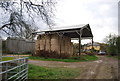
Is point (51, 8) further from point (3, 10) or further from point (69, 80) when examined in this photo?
point (69, 80)

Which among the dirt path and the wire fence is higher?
the wire fence

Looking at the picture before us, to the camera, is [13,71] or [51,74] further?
[51,74]

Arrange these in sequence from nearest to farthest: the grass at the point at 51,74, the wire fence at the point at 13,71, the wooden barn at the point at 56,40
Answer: the wire fence at the point at 13,71
the grass at the point at 51,74
the wooden barn at the point at 56,40

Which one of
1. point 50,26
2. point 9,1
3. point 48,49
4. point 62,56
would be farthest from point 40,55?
point 9,1

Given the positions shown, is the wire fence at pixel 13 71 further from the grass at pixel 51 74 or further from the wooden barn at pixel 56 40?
the wooden barn at pixel 56 40

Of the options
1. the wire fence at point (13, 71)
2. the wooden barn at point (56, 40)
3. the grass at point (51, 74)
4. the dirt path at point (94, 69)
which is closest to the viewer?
the wire fence at point (13, 71)

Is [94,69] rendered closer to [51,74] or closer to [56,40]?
[51,74]

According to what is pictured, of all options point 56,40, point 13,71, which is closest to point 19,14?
point 13,71

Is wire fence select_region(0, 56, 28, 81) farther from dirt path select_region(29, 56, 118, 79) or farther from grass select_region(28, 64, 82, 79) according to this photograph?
dirt path select_region(29, 56, 118, 79)

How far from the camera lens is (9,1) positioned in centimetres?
601

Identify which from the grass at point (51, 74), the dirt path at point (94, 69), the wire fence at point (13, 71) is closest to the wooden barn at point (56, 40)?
the dirt path at point (94, 69)

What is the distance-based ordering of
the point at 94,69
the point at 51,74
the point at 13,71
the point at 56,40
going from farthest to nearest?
the point at 56,40
the point at 94,69
the point at 51,74
the point at 13,71

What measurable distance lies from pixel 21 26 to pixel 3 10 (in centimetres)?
127

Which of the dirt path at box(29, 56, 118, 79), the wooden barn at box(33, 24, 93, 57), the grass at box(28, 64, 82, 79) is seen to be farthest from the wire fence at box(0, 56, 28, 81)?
the wooden barn at box(33, 24, 93, 57)
